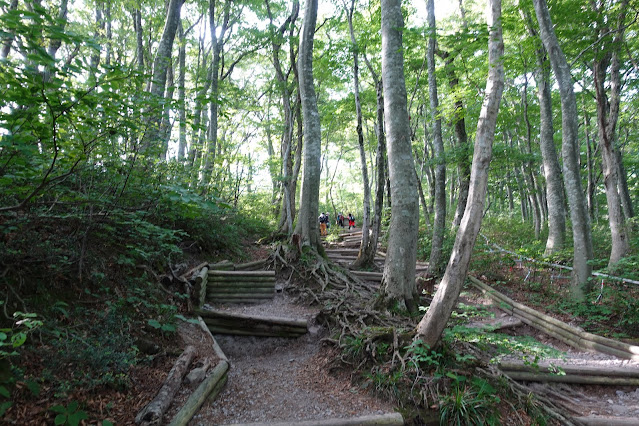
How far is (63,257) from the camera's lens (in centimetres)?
388

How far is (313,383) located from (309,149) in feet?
21.8

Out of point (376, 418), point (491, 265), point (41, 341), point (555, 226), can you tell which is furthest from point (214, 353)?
point (555, 226)

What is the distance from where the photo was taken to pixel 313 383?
449 cm

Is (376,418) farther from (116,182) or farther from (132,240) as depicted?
(132,240)

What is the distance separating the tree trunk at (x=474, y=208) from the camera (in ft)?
12.2

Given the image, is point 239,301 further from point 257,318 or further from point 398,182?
point 398,182

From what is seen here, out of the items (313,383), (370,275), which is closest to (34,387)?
(313,383)

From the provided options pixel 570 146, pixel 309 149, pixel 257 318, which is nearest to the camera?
pixel 257 318

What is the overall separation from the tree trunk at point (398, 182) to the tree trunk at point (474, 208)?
1807 mm

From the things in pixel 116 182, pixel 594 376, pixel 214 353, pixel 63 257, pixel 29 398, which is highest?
pixel 116 182

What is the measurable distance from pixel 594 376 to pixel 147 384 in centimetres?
610

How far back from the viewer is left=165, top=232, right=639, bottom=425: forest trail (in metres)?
3.72

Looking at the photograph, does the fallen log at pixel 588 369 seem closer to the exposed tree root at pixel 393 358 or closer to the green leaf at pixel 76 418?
the exposed tree root at pixel 393 358

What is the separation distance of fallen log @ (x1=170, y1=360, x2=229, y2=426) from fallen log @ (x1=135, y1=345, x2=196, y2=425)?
16 centimetres
